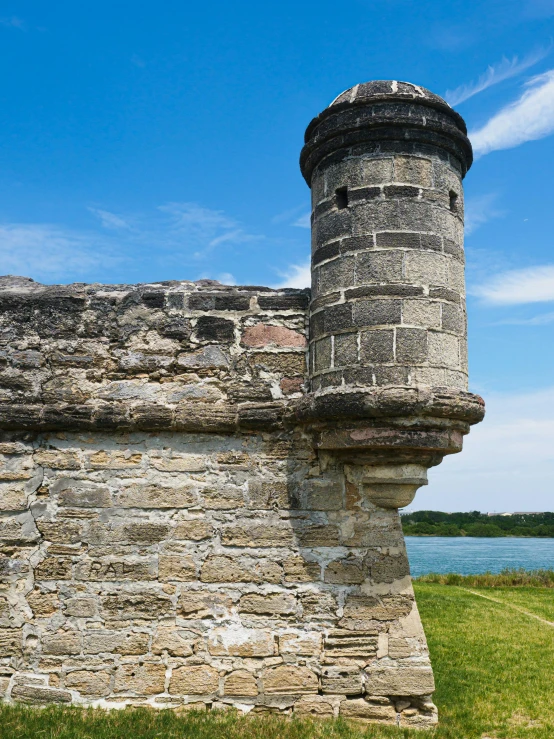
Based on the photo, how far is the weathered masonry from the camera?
15.2 ft

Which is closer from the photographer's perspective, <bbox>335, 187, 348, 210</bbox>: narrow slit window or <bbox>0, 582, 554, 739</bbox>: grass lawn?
<bbox>0, 582, 554, 739</bbox>: grass lawn

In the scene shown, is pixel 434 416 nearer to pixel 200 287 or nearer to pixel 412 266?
pixel 412 266

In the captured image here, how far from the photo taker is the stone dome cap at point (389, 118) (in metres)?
4.84

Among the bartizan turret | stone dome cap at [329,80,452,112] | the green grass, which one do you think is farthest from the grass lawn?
the green grass

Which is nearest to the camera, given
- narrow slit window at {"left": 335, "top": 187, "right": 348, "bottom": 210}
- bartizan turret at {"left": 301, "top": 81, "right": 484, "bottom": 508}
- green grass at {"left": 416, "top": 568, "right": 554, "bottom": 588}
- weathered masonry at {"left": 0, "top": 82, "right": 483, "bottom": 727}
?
bartizan turret at {"left": 301, "top": 81, "right": 484, "bottom": 508}

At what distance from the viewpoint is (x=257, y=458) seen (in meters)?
4.98

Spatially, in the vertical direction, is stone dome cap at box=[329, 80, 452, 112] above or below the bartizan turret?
above

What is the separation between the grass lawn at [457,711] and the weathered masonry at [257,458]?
0.25 metres

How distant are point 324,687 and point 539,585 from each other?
47.4ft

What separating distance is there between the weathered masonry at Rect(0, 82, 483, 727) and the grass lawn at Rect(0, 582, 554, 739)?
0.25 m

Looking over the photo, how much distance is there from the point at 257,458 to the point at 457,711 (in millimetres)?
2797

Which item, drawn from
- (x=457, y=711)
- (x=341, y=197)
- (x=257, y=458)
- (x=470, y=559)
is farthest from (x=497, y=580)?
(x=470, y=559)

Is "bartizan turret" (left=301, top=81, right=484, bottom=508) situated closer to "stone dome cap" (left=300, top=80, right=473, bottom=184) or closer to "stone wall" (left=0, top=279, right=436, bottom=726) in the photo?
"stone dome cap" (left=300, top=80, right=473, bottom=184)

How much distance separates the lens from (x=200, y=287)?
5.34 meters
